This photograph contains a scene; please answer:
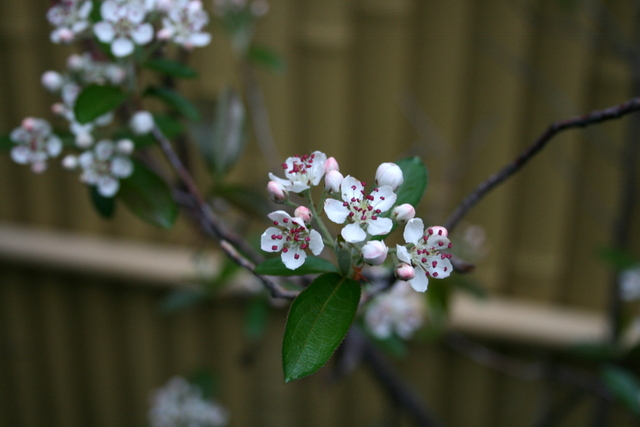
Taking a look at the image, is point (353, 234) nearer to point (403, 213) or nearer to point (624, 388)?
point (403, 213)

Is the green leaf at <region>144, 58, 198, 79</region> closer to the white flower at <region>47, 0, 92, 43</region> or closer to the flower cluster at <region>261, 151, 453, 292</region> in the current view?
the white flower at <region>47, 0, 92, 43</region>

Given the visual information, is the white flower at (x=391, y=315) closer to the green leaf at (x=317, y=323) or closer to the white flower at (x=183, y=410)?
the green leaf at (x=317, y=323)

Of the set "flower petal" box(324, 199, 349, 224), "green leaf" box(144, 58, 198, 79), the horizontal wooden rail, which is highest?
"green leaf" box(144, 58, 198, 79)

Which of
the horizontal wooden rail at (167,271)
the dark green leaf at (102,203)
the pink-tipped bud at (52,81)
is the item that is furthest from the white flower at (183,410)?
the pink-tipped bud at (52,81)

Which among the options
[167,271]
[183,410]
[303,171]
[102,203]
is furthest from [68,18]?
[167,271]

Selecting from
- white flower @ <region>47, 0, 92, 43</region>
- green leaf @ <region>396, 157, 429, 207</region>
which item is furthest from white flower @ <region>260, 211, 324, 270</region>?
white flower @ <region>47, 0, 92, 43</region>

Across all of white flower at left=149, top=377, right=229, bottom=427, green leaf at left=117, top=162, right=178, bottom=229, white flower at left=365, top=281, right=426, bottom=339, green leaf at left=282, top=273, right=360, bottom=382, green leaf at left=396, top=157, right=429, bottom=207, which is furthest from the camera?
white flower at left=149, top=377, right=229, bottom=427
